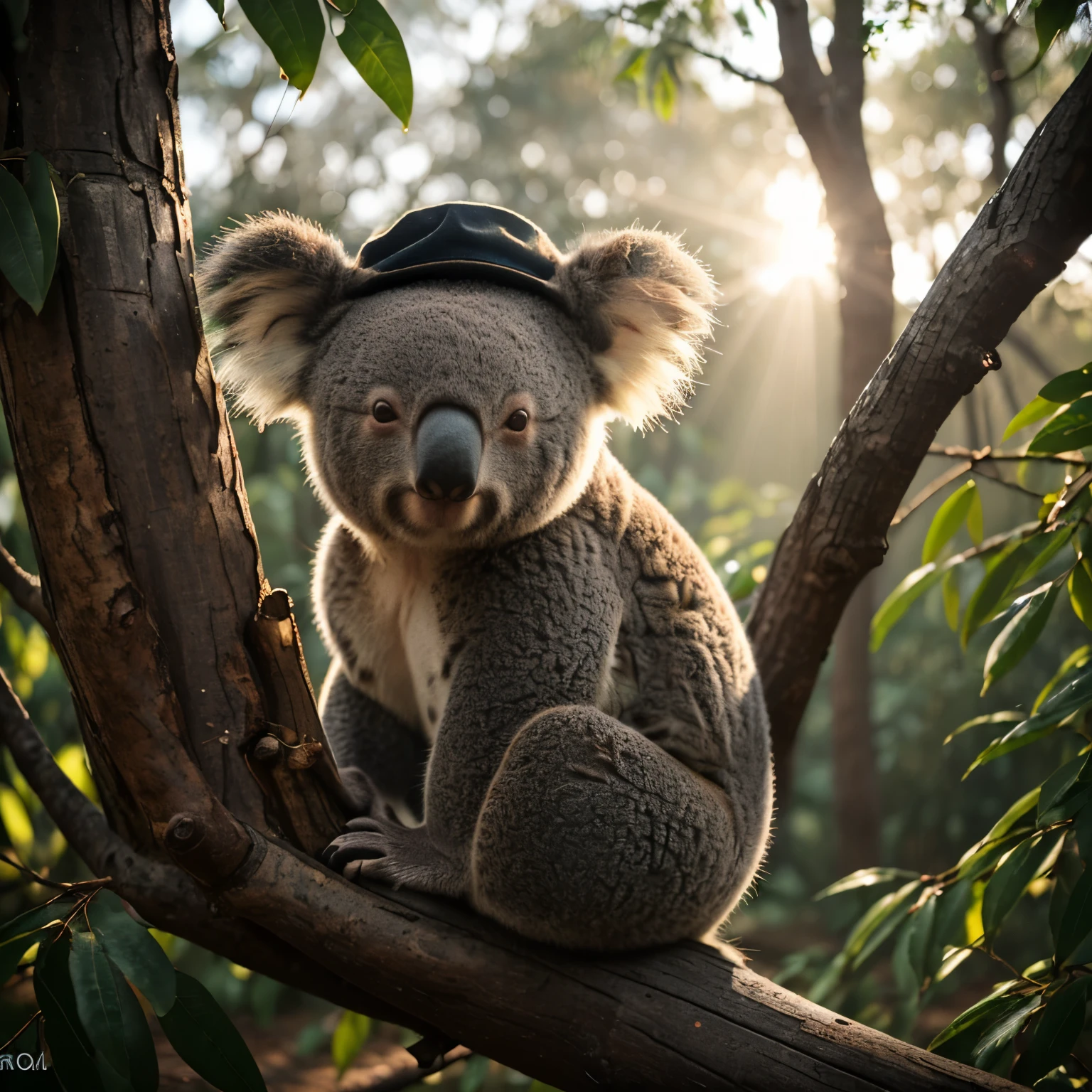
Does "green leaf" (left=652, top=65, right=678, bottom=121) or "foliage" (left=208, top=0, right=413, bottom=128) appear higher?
"green leaf" (left=652, top=65, right=678, bottom=121)

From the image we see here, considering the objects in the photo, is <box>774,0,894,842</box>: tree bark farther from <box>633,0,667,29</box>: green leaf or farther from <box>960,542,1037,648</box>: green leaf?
<box>960,542,1037,648</box>: green leaf

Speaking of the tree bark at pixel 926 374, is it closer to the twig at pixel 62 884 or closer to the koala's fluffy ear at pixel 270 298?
the koala's fluffy ear at pixel 270 298

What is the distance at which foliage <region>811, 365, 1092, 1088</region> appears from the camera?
150cm

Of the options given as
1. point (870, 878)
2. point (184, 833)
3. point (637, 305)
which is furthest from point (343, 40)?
point (870, 878)

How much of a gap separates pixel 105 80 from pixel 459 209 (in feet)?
2.27

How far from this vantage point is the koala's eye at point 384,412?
1.64m

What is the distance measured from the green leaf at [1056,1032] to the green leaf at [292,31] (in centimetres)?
187

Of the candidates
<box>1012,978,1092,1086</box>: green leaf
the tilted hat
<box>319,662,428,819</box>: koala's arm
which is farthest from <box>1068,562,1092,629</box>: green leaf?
<box>319,662,428,819</box>: koala's arm

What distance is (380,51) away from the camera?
56.0 inches

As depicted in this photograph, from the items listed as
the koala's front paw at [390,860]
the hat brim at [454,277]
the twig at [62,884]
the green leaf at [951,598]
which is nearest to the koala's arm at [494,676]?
the koala's front paw at [390,860]

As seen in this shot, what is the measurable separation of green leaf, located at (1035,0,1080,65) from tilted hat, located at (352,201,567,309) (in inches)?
35.9

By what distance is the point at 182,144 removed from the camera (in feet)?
4.95

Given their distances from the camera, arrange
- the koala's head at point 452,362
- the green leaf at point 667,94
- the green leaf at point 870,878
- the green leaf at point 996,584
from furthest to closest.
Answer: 1. the green leaf at point 667,94
2. the green leaf at point 870,878
3. the green leaf at point 996,584
4. the koala's head at point 452,362

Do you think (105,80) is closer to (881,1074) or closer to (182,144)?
(182,144)
